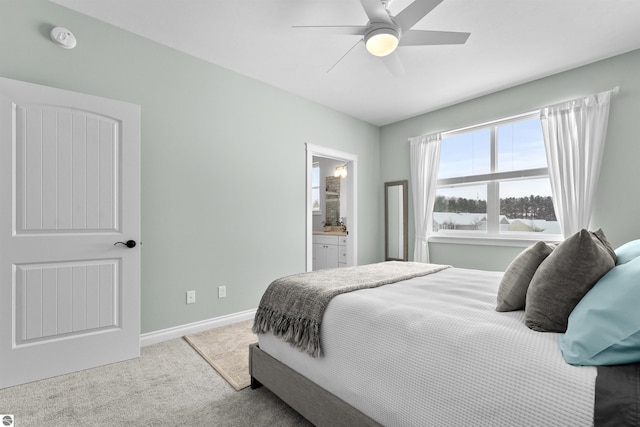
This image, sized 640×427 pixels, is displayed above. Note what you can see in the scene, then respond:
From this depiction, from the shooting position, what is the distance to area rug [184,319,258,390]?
2.14 metres

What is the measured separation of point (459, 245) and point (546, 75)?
85.2 inches

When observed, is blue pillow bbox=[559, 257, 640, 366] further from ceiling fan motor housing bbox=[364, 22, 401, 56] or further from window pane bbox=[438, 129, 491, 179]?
window pane bbox=[438, 129, 491, 179]

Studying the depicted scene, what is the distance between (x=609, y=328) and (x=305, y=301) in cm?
122

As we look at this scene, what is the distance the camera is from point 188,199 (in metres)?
2.97

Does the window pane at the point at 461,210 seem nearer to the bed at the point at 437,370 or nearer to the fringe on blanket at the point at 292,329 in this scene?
the bed at the point at 437,370

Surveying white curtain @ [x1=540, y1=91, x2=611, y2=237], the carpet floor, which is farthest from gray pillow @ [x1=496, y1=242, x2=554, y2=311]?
white curtain @ [x1=540, y1=91, x2=611, y2=237]

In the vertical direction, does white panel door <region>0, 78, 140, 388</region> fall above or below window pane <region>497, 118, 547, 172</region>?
below

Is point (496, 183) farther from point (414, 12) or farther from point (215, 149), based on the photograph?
point (215, 149)

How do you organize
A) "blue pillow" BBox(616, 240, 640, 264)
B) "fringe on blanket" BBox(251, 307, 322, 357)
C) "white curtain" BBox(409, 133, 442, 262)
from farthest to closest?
"white curtain" BBox(409, 133, 442, 262), "fringe on blanket" BBox(251, 307, 322, 357), "blue pillow" BBox(616, 240, 640, 264)

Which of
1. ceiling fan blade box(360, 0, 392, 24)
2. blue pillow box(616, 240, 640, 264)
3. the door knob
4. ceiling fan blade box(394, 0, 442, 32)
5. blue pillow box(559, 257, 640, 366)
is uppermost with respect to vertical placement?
ceiling fan blade box(360, 0, 392, 24)

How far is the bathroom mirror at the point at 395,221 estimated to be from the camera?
15.6 feet

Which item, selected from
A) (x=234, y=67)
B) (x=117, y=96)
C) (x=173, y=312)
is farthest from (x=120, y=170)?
(x=234, y=67)

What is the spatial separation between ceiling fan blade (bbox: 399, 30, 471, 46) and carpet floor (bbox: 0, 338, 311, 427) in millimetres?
2520

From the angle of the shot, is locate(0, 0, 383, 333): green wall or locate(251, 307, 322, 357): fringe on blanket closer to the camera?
locate(251, 307, 322, 357): fringe on blanket
